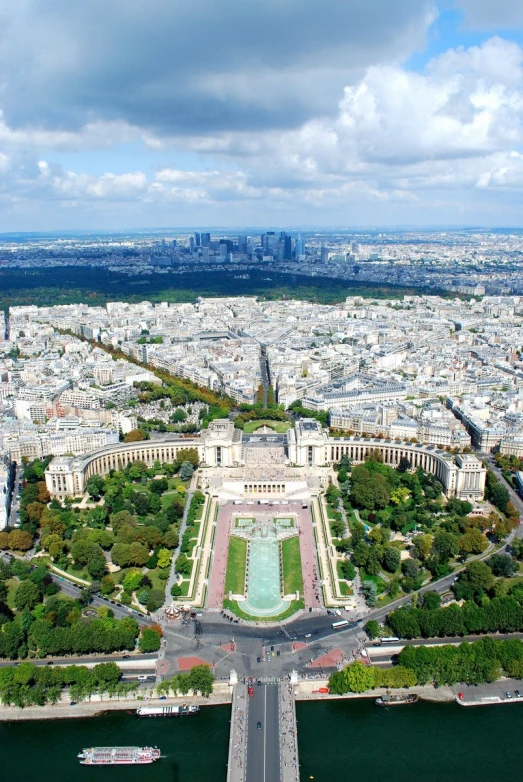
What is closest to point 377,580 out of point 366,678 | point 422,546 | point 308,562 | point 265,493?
point 422,546

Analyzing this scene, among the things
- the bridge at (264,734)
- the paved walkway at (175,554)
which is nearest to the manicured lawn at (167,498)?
the paved walkway at (175,554)

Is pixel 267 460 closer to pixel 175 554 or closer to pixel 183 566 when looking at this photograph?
pixel 175 554

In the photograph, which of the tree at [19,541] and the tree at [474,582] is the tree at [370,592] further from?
the tree at [19,541]

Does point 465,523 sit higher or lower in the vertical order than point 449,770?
higher

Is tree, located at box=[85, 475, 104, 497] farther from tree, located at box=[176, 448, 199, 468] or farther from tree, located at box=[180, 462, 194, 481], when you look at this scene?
tree, located at box=[176, 448, 199, 468]

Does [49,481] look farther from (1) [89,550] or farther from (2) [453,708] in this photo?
(2) [453,708]

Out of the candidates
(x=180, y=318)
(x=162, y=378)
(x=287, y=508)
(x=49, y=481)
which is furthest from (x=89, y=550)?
(x=180, y=318)
